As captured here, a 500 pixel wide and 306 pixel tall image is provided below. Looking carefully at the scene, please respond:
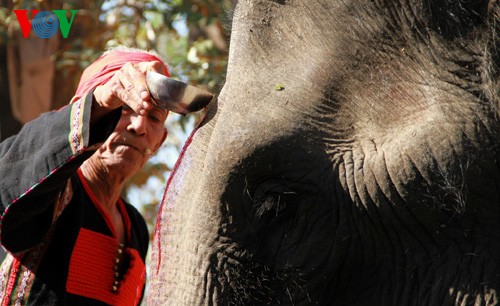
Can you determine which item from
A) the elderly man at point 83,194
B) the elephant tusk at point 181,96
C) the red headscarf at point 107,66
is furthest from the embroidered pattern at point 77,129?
the elephant tusk at point 181,96

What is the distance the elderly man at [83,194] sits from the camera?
2.93 metres

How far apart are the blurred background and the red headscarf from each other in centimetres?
198

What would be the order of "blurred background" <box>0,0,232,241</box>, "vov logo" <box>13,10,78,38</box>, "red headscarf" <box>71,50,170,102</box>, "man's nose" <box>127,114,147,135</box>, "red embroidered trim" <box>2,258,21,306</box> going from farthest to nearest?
"blurred background" <box>0,0,232,241</box> → "vov logo" <box>13,10,78,38</box> → "man's nose" <box>127,114,147,135</box> → "red headscarf" <box>71,50,170,102</box> → "red embroidered trim" <box>2,258,21,306</box>

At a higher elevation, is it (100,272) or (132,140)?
(132,140)

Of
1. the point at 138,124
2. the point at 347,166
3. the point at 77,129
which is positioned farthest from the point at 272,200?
the point at 138,124

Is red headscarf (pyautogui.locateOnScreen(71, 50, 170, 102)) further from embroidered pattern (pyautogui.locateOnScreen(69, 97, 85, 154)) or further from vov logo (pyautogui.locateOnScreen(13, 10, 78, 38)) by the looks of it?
vov logo (pyautogui.locateOnScreen(13, 10, 78, 38))

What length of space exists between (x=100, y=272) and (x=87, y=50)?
8.99 feet

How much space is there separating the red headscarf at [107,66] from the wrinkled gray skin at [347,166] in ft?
3.24

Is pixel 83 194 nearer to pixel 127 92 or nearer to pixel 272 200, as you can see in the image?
pixel 127 92

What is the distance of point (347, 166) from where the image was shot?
7.89ft

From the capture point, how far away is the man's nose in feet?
11.7

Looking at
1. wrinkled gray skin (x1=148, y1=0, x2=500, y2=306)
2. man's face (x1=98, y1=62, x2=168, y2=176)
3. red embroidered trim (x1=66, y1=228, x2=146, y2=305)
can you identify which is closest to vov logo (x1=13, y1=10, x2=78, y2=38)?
man's face (x1=98, y1=62, x2=168, y2=176)

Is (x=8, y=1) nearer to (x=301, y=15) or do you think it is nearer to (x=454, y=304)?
(x=301, y=15)

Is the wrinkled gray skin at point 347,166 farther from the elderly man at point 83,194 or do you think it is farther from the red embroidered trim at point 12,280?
the red embroidered trim at point 12,280
